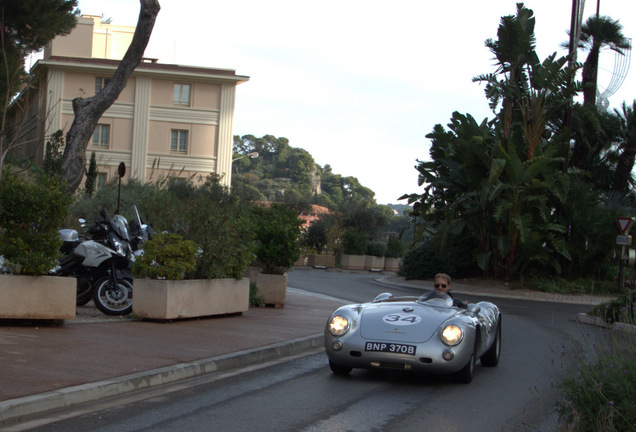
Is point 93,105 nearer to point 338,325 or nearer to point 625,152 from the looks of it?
point 338,325

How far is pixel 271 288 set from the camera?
16.9 metres

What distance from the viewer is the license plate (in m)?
8.08

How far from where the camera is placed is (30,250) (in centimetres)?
1062

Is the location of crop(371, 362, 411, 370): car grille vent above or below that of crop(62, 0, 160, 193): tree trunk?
below

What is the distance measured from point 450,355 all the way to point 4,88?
1848 cm

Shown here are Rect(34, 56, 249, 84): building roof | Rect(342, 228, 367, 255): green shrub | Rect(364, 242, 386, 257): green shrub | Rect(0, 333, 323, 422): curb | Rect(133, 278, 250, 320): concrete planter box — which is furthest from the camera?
Rect(34, 56, 249, 84): building roof

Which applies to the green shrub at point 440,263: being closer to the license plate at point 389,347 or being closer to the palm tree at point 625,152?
the palm tree at point 625,152

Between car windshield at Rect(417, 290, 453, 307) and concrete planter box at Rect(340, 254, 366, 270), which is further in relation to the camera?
concrete planter box at Rect(340, 254, 366, 270)

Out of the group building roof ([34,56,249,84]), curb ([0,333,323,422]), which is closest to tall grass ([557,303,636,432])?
curb ([0,333,323,422])

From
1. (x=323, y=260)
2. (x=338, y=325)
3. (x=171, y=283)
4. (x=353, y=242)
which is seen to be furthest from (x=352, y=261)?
(x=338, y=325)

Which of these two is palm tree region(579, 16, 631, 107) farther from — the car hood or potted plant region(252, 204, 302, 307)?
the car hood

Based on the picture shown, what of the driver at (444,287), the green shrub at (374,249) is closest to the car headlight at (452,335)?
the driver at (444,287)

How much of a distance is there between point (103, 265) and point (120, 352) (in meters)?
3.97

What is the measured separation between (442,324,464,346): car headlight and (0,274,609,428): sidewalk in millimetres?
2730
